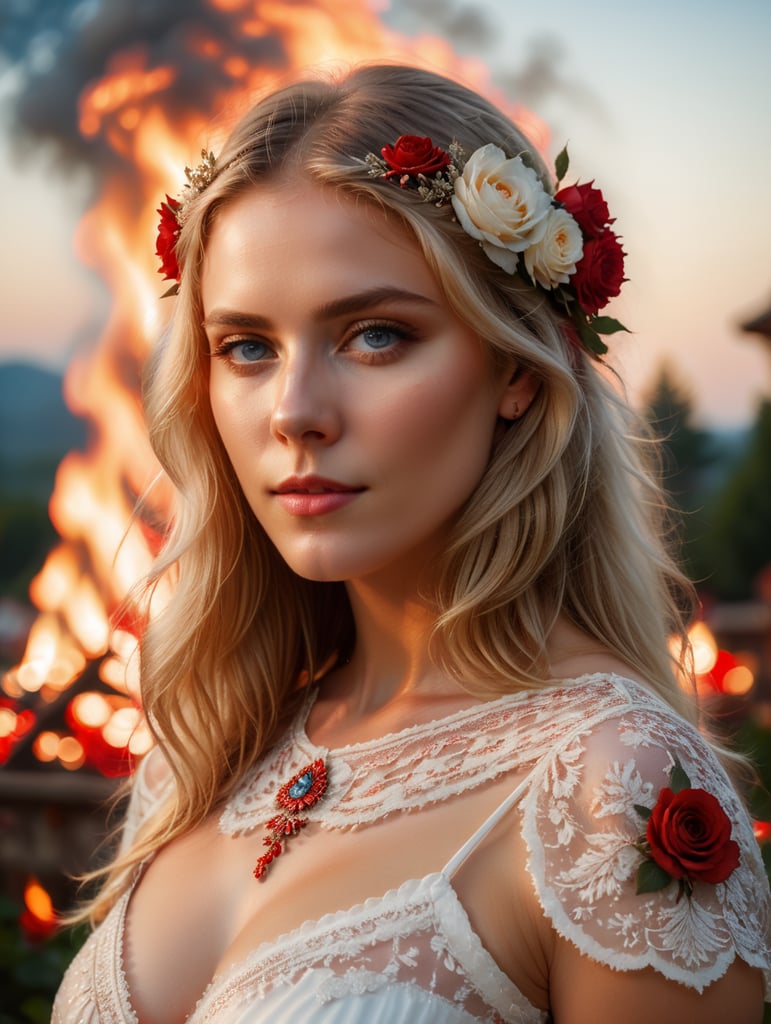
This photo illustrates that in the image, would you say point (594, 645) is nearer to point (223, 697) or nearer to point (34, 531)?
point (223, 697)

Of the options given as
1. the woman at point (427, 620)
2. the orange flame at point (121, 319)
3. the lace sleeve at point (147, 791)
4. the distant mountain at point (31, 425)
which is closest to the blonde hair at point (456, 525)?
the woman at point (427, 620)

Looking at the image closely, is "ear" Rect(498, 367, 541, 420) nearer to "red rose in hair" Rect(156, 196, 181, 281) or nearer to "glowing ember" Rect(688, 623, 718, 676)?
"red rose in hair" Rect(156, 196, 181, 281)

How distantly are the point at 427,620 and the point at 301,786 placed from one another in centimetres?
33

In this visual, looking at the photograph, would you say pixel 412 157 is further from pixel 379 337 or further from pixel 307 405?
pixel 307 405

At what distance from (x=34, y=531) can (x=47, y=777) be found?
11696 mm

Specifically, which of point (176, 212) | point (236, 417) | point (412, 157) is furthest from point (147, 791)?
point (412, 157)

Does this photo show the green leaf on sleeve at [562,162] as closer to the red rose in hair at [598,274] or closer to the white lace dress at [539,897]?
the red rose in hair at [598,274]

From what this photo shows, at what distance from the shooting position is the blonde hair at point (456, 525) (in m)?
1.90

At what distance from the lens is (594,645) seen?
1938 mm

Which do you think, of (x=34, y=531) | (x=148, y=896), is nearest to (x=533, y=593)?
(x=148, y=896)

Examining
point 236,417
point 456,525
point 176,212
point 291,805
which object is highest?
point 176,212

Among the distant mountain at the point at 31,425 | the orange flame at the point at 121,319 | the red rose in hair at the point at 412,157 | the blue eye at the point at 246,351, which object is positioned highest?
the red rose in hair at the point at 412,157

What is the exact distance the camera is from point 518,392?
1.93m

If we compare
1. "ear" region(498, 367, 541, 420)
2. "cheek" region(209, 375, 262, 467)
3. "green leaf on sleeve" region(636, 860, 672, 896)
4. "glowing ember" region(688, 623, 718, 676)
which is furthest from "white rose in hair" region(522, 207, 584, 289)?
"glowing ember" region(688, 623, 718, 676)
